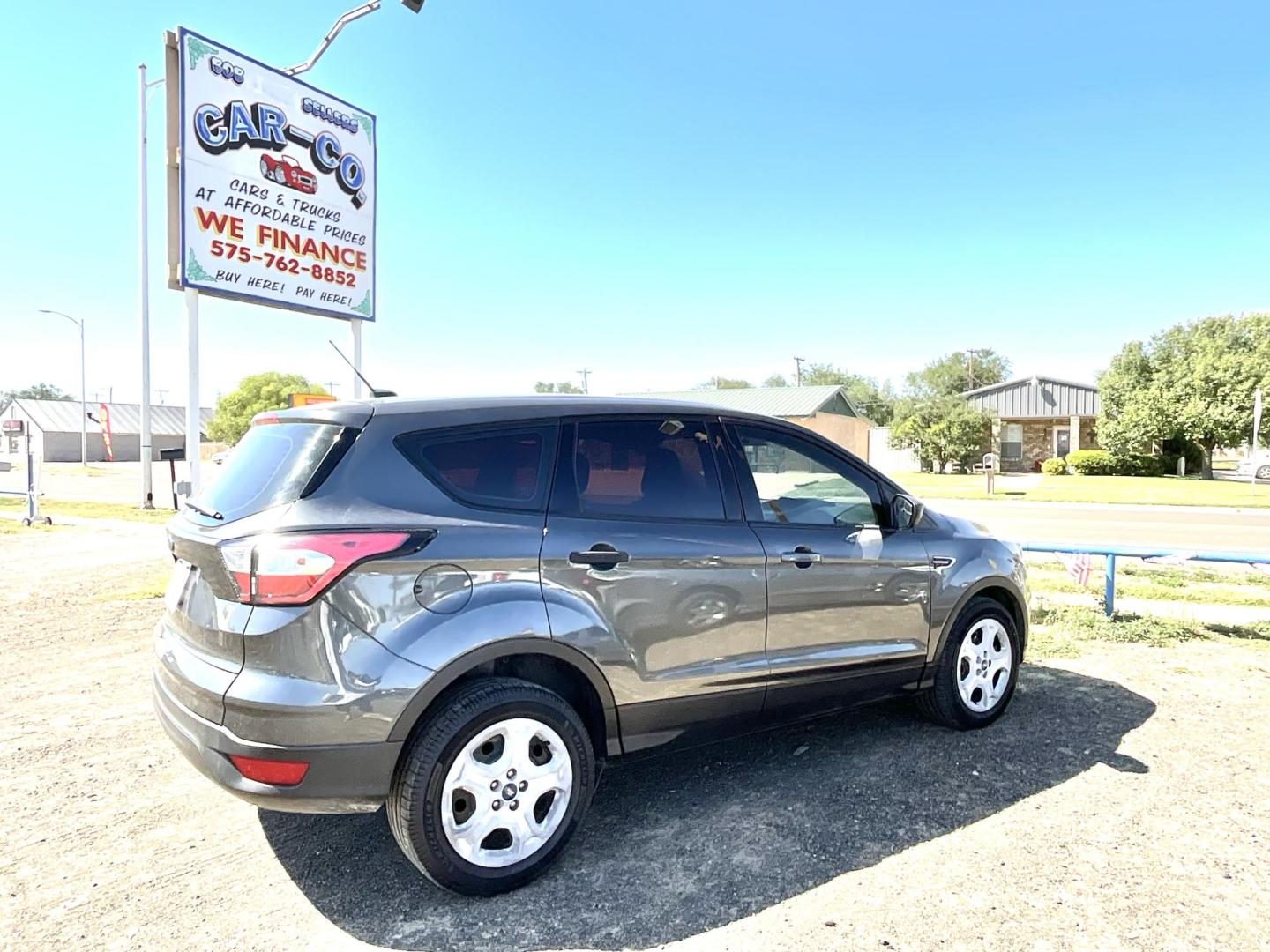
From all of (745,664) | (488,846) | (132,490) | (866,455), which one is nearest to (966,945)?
(745,664)

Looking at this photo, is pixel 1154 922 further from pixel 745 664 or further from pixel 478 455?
pixel 478 455

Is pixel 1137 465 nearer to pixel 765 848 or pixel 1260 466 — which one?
pixel 1260 466

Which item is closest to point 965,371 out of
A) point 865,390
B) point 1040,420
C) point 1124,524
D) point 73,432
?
point 865,390

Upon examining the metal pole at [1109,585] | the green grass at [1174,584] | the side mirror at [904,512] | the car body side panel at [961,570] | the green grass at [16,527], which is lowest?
the green grass at [1174,584]

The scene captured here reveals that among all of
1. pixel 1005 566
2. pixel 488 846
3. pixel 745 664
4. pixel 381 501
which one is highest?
pixel 381 501

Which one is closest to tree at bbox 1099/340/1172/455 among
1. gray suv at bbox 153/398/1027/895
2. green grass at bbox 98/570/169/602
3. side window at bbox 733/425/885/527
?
side window at bbox 733/425/885/527

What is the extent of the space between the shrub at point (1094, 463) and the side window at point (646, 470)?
37.6 m

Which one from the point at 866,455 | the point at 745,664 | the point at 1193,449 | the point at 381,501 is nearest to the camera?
the point at 381,501

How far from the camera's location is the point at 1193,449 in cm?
3578

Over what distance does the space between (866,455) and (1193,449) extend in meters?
14.2

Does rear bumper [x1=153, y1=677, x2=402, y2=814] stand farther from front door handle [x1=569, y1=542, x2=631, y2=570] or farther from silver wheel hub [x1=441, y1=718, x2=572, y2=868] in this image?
front door handle [x1=569, y1=542, x2=631, y2=570]

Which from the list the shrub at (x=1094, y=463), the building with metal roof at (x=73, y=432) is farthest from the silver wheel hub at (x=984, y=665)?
the building with metal roof at (x=73, y=432)

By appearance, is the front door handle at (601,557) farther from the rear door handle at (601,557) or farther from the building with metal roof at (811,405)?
the building with metal roof at (811,405)

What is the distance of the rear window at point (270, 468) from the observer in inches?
109
